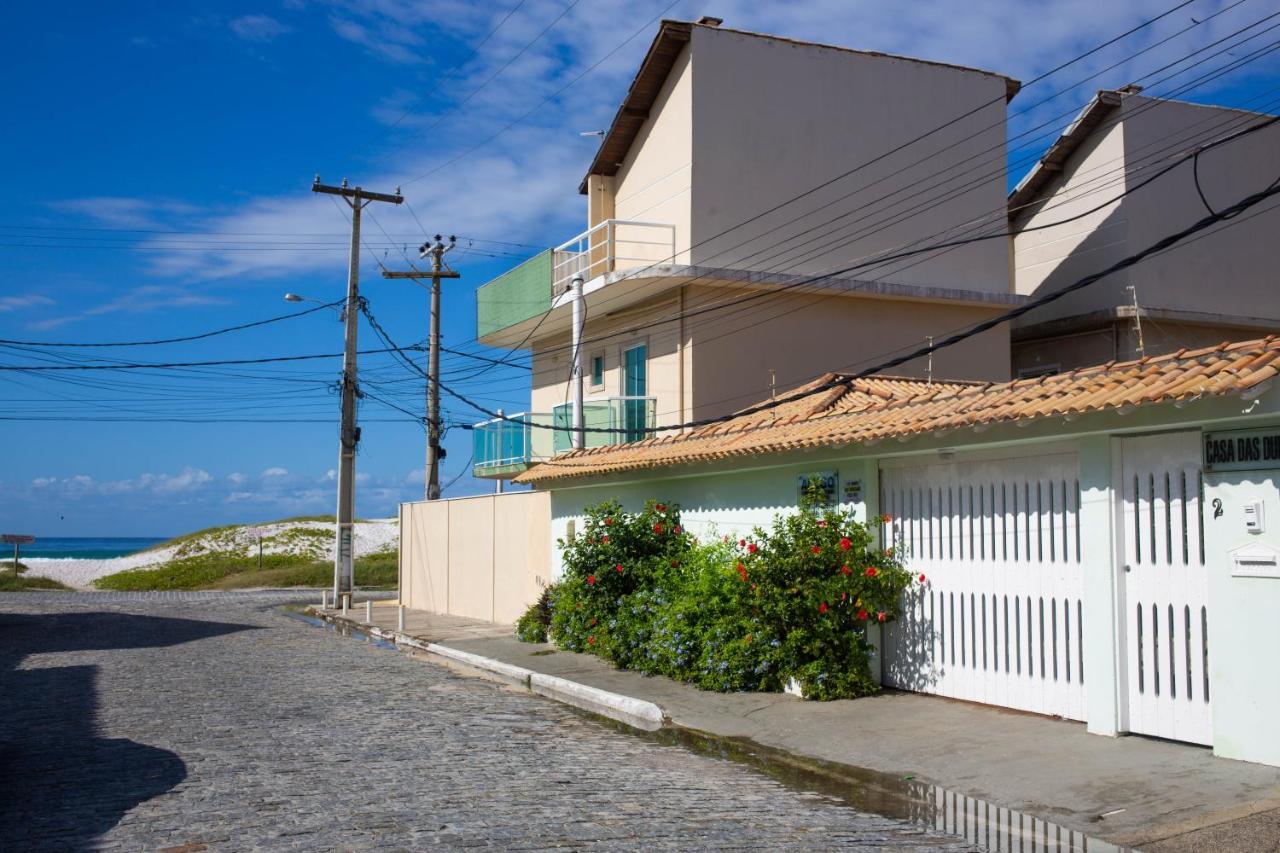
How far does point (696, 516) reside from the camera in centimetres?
1605

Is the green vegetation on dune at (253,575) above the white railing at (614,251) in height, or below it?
below

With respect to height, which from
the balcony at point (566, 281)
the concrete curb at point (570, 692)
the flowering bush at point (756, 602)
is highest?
the balcony at point (566, 281)

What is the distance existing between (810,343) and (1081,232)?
22.8 feet

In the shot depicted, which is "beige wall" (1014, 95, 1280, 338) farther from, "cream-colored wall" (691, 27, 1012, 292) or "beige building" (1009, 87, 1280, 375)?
"cream-colored wall" (691, 27, 1012, 292)

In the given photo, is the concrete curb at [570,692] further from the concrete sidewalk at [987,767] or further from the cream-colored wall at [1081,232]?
the cream-colored wall at [1081,232]

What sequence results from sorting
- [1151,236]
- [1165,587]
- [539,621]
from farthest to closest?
[1151,236] → [539,621] → [1165,587]

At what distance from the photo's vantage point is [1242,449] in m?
8.25

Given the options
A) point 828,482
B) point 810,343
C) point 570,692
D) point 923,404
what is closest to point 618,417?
point 810,343

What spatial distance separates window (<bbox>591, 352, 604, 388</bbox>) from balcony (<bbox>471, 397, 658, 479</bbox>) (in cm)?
131

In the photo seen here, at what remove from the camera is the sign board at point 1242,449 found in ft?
26.5

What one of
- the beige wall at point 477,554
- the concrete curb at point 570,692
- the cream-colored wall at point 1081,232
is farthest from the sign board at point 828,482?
the cream-colored wall at point 1081,232

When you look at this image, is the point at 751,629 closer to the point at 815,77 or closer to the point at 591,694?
the point at 591,694

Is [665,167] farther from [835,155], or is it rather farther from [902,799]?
[902,799]

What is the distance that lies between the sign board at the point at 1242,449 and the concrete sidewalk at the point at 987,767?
2091mm
